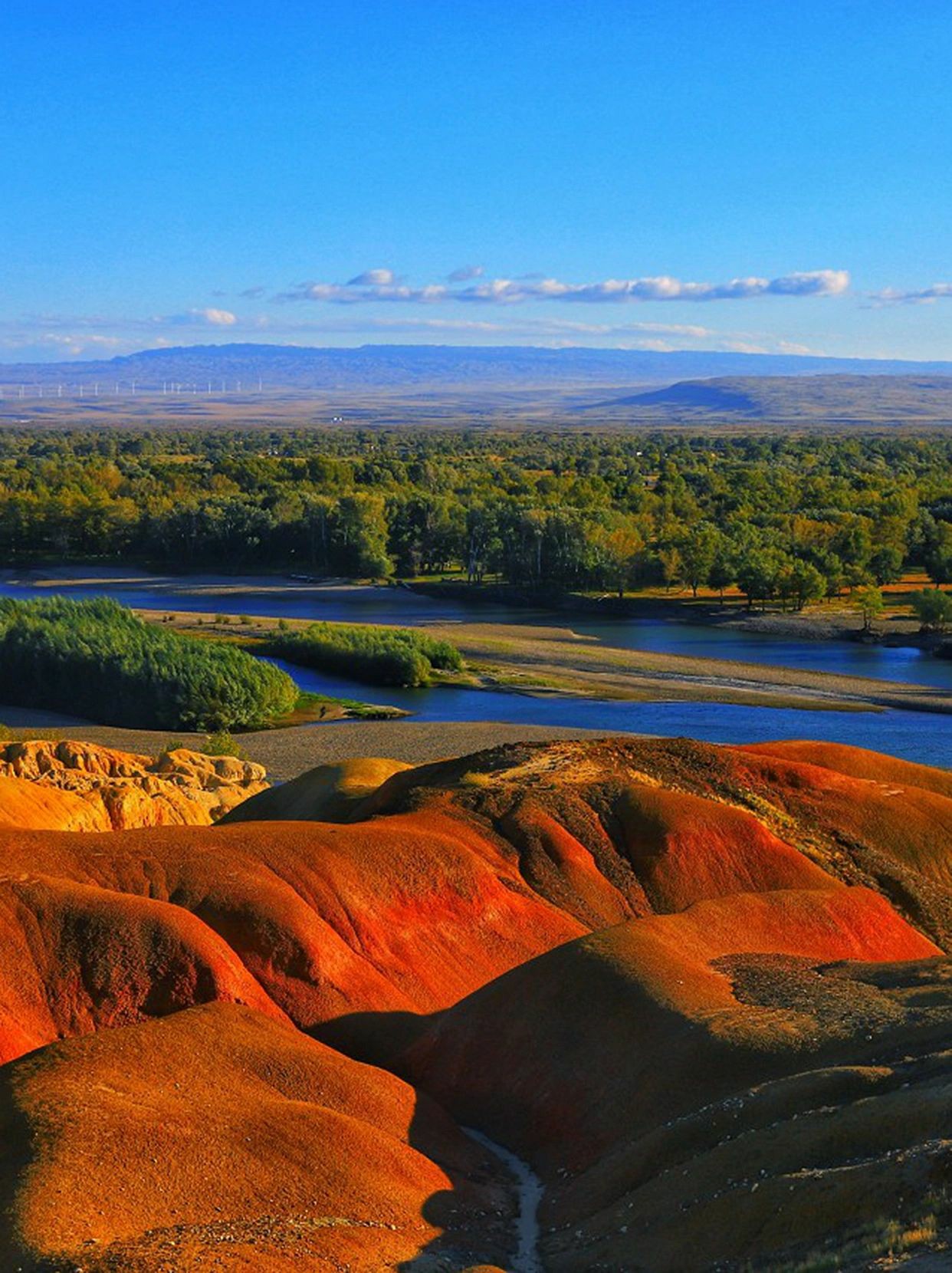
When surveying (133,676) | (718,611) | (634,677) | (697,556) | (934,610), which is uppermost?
(697,556)

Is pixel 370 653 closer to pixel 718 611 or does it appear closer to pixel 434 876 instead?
pixel 718 611

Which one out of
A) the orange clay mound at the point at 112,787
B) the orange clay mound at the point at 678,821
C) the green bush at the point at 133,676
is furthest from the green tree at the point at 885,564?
the orange clay mound at the point at 678,821

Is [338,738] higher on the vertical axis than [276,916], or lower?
lower

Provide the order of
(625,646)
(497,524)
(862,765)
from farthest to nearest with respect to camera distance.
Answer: (497,524) < (625,646) < (862,765)

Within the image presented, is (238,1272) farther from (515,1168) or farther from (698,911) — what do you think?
(698,911)

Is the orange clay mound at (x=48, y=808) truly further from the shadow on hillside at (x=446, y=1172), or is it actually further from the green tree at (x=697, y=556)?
the green tree at (x=697, y=556)

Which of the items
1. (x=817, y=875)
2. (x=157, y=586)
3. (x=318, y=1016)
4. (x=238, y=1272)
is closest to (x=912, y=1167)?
(x=238, y=1272)

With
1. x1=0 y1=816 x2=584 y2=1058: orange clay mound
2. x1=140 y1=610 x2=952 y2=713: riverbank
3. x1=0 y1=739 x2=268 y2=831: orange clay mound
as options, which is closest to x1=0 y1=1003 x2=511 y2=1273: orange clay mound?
x1=0 y1=816 x2=584 y2=1058: orange clay mound

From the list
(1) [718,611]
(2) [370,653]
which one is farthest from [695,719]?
(1) [718,611]
